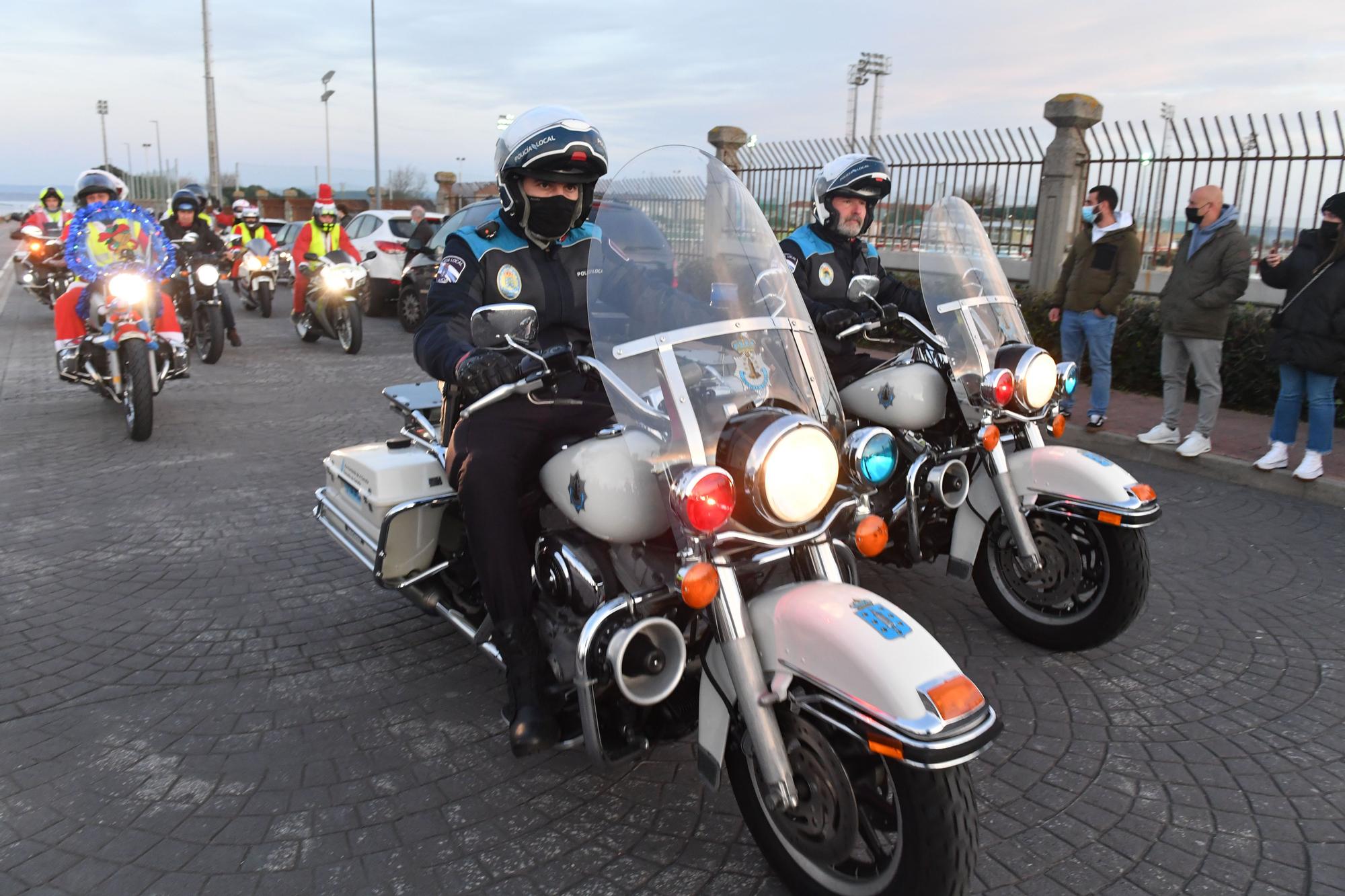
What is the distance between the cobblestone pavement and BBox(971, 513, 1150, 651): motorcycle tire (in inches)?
4.9

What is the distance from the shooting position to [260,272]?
50.6ft

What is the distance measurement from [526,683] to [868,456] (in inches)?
46.8

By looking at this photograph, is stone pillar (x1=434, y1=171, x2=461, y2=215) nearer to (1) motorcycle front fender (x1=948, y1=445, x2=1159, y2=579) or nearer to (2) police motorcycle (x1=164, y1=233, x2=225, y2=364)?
(2) police motorcycle (x1=164, y1=233, x2=225, y2=364)

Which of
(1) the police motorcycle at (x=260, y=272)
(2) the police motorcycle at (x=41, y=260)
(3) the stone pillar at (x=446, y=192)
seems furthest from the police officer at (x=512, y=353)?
(3) the stone pillar at (x=446, y=192)

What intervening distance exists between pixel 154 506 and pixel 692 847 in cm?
436

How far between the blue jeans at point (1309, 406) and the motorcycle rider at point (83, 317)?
8.21 meters

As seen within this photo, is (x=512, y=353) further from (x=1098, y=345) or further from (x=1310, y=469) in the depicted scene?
(x=1098, y=345)

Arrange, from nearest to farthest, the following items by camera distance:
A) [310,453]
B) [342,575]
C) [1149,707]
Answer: [1149,707], [342,575], [310,453]

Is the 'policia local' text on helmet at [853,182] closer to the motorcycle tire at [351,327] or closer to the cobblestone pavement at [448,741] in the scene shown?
the cobblestone pavement at [448,741]

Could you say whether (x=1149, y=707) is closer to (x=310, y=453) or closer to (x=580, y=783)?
(x=580, y=783)

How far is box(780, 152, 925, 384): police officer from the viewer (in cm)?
455

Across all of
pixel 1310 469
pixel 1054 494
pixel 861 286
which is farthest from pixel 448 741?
pixel 1310 469

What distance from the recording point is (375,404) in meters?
8.80

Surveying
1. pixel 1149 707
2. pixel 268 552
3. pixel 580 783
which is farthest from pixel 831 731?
pixel 268 552
